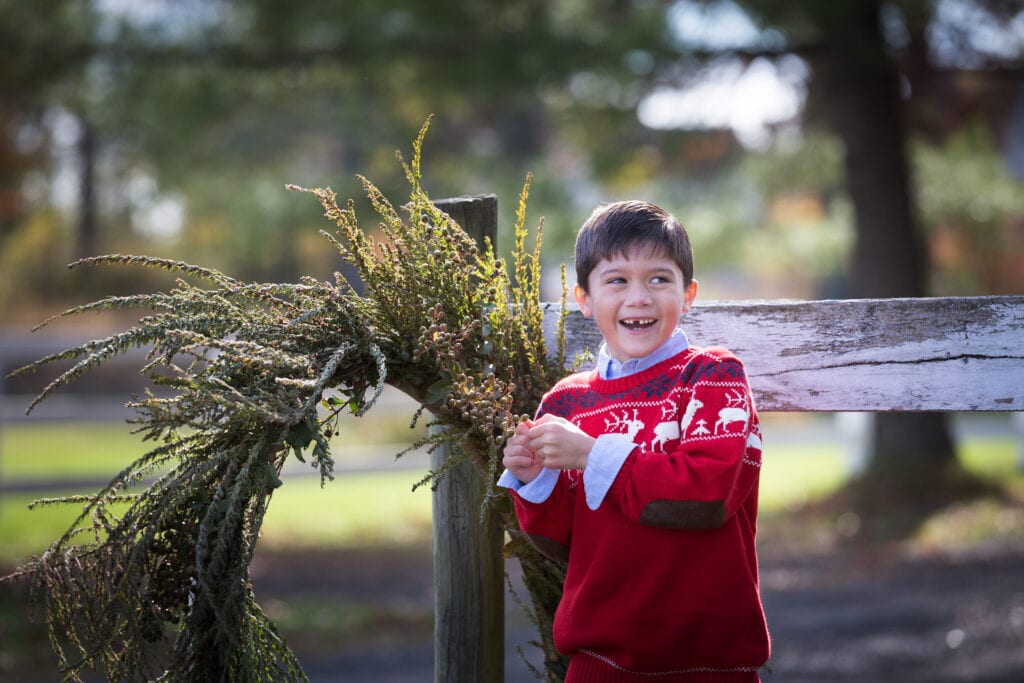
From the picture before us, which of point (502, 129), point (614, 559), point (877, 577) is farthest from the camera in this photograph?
point (502, 129)

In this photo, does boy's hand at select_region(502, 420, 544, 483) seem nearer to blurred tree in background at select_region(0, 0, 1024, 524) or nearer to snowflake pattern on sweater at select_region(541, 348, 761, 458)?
snowflake pattern on sweater at select_region(541, 348, 761, 458)

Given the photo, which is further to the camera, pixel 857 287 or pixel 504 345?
pixel 857 287

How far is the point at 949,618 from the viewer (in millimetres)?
6438

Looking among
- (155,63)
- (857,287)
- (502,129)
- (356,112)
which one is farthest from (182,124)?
(857,287)

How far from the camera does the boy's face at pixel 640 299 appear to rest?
218 centimetres

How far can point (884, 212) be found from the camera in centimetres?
944

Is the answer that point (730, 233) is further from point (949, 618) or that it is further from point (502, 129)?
point (949, 618)

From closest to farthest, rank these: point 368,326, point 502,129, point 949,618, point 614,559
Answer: point 614,559 → point 368,326 → point 949,618 → point 502,129

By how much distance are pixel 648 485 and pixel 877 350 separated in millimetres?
815

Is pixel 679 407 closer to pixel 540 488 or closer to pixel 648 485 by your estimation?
pixel 648 485

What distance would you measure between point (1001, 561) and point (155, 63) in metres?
7.66

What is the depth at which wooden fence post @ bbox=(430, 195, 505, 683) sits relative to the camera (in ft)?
8.87

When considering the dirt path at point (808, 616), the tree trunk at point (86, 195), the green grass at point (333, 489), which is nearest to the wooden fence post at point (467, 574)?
the dirt path at point (808, 616)

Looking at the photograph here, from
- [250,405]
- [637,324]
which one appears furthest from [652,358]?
[250,405]
